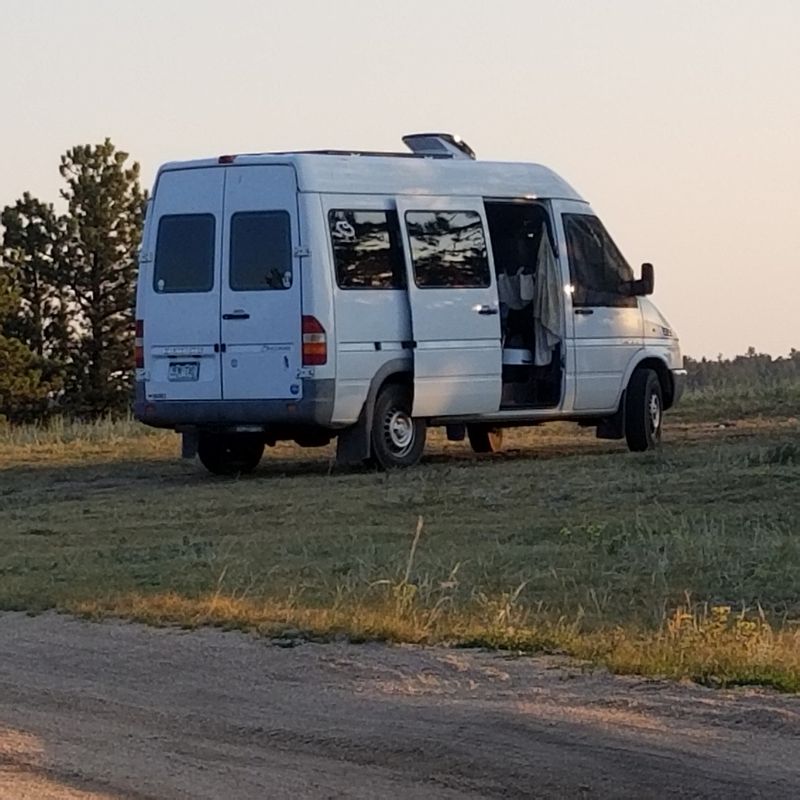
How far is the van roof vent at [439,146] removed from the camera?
18373 millimetres

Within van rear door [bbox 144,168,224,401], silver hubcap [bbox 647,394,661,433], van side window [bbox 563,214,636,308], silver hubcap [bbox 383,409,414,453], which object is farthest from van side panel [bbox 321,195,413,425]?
silver hubcap [bbox 647,394,661,433]

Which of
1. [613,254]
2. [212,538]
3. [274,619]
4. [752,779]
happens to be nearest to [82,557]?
[212,538]

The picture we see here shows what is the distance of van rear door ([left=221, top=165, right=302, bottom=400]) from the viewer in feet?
52.4

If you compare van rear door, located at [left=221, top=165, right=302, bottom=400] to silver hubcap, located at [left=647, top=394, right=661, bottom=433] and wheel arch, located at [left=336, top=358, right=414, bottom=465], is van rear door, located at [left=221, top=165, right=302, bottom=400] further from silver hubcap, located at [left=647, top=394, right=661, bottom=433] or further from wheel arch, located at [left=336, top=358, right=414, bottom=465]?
silver hubcap, located at [left=647, top=394, right=661, bottom=433]

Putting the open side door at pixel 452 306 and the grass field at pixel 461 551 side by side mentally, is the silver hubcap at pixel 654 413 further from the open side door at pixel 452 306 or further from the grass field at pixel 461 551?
the open side door at pixel 452 306

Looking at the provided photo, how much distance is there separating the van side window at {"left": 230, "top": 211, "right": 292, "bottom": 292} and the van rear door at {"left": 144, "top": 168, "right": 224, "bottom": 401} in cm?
20

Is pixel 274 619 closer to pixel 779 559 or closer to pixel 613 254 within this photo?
pixel 779 559

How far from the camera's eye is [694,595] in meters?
10.0

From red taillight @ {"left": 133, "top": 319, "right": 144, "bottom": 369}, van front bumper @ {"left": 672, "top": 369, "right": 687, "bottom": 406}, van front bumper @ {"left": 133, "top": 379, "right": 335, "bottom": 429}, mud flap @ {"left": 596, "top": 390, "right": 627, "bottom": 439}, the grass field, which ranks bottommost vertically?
the grass field

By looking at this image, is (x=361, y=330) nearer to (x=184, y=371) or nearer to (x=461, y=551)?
(x=184, y=371)

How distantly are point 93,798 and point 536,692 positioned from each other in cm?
200

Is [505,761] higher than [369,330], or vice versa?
[369,330]

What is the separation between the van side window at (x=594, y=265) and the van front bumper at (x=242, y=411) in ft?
10.9

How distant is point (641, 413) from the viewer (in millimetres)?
18688
